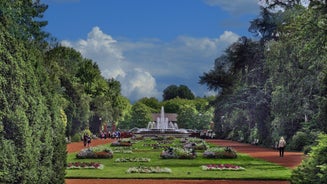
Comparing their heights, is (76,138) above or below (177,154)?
above

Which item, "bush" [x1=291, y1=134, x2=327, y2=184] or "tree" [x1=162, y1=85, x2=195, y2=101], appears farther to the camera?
"tree" [x1=162, y1=85, x2=195, y2=101]

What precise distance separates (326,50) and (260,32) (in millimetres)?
34862

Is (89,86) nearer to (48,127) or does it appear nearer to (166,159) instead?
(166,159)

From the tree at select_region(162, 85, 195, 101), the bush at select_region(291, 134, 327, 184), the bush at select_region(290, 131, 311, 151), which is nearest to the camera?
the bush at select_region(291, 134, 327, 184)

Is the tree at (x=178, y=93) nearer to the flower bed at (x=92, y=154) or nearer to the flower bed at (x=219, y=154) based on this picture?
the flower bed at (x=219, y=154)

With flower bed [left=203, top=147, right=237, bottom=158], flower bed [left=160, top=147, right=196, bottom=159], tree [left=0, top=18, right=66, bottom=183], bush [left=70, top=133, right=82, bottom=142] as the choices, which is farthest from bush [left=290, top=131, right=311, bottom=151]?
tree [left=0, top=18, right=66, bottom=183]

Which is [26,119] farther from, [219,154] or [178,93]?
[178,93]

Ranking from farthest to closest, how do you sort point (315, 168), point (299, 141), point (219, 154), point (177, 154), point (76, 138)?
1. point (76, 138)
2. point (299, 141)
3. point (219, 154)
4. point (177, 154)
5. point (315, 168)

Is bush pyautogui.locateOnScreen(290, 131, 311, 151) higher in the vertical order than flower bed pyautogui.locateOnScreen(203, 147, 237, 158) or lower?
higher

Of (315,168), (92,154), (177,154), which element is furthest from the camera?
(92,154)

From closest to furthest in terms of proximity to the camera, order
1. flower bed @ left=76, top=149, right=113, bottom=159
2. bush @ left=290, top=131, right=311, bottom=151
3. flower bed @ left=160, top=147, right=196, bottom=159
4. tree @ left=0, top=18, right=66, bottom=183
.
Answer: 1. tree @ left=0, top=18, right=66, bottom=183
2. flower bed @ left=160, top=147, right=196, bottom=159
3. flower bed @ left=76, top=149, right=113, bottom=159
4. bush @ left=290, top=131, right=311, bottom=151

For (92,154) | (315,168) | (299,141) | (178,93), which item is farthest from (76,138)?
(178,93)

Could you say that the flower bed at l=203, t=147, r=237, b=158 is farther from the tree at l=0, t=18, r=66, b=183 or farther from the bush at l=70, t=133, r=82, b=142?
the bush at l=70, t=133, r=82, b=142

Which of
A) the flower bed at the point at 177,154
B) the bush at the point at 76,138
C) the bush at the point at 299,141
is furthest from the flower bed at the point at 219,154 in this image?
the bush at the point at 76,138
